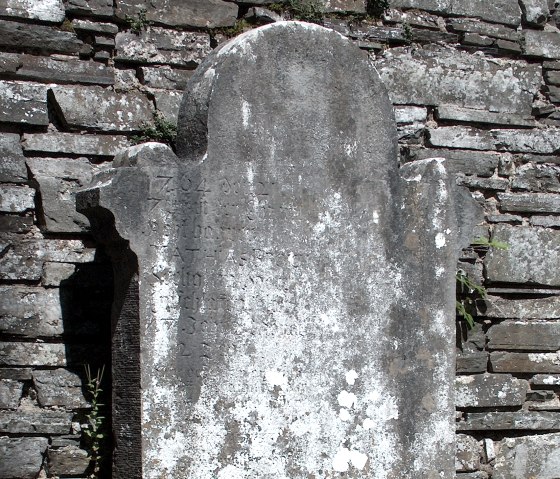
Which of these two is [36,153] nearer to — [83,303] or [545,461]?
[83,303]

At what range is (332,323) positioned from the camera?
13.0ft

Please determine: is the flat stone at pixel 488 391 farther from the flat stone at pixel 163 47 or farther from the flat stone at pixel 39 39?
the flat stone at pixel 39 39

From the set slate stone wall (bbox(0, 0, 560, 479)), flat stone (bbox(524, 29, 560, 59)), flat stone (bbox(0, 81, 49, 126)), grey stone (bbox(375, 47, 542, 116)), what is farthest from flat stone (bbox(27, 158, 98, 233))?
flat stone (bbox(524, 29, 560, 59))

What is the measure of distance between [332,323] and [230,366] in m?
0.46

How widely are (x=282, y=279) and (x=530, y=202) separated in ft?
5.84

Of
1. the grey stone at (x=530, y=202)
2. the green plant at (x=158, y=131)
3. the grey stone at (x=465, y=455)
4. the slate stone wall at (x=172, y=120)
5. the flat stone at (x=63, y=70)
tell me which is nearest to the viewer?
the slate stone wall at (x=172, y=120)

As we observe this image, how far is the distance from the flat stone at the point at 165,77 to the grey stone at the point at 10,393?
140cm

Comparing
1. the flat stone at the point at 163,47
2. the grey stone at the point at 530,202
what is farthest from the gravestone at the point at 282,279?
the grey stone at the point at 530,202

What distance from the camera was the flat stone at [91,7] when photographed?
434 centimetres

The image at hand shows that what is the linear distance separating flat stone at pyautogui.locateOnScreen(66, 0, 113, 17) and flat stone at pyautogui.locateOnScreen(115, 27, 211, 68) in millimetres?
114

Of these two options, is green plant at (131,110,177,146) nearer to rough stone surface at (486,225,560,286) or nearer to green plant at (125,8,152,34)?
green plant at (125,8,152,34)

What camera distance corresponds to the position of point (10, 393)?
4.06 m

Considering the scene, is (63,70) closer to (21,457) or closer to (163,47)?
(163,47)

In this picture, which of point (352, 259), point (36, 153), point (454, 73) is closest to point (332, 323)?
point (352, 259)
